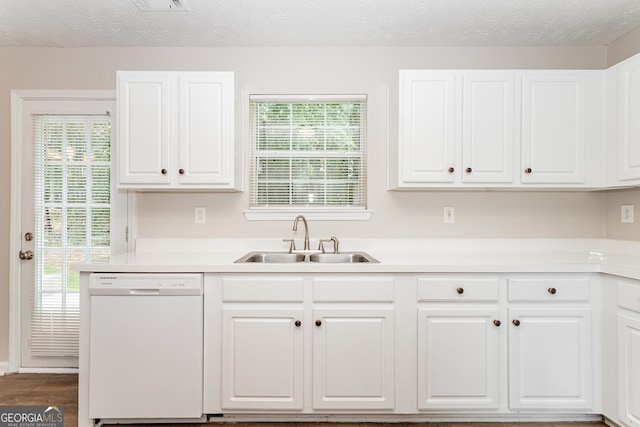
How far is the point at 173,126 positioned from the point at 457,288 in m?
1.97

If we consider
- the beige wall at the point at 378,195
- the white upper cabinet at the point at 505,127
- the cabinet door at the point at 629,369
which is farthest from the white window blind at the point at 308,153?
the cabinet door at the point at 629,369

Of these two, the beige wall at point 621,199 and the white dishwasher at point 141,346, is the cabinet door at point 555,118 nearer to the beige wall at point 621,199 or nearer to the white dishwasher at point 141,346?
the beige wall at point 621,199

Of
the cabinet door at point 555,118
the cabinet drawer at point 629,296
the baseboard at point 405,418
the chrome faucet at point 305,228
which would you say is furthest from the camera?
the chrome faucet at point 305,228

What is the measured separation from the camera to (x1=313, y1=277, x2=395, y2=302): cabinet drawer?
2.10 metres

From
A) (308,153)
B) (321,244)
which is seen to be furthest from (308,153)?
(321,244)

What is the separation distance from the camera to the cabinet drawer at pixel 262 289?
2.09 metres

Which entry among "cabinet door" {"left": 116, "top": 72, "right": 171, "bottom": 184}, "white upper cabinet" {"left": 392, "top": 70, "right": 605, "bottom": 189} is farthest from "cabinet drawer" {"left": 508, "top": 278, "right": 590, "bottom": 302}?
"cabinet door" {"left": 116, "top": 72, "right": 171, "bottom": 184}

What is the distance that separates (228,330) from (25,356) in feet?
6.20

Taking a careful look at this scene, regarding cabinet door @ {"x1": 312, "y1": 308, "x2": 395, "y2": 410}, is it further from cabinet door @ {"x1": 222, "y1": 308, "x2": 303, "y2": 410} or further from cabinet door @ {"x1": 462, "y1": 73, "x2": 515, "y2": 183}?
cabinet door @ {"x1": 462, "y1": 73, "x2": 515, "y2": 183}

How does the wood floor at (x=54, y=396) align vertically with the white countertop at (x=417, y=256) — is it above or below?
below

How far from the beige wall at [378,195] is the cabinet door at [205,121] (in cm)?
40

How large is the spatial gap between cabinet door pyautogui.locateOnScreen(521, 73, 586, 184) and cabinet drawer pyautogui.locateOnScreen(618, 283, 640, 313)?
0.82 metres

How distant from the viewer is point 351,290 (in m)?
2.10

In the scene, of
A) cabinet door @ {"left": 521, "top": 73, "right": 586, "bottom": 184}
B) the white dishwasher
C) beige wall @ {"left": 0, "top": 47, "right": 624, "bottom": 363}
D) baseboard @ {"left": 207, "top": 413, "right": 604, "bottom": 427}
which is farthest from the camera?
beige wall @ {"left": 0, "top": 47, "right": 624, "bottom": 363}
